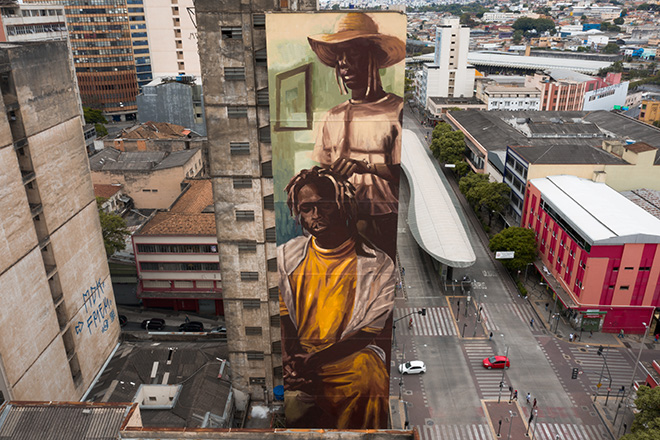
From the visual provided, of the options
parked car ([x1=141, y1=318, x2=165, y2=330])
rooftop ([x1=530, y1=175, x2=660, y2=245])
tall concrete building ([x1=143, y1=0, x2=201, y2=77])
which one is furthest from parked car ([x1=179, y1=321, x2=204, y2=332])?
tall concrete building ([x1=143, y1=0, x2=201, y2=77])

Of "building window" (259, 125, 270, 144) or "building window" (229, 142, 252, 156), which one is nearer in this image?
"building window" (259, 125, 270, 144)

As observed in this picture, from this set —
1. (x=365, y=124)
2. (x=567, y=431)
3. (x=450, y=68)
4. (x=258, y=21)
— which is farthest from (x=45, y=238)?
(x=450, y=68)

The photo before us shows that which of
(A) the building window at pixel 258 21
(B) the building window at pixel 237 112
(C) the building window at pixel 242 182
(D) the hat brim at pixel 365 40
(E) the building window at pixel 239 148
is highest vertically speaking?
(A) the building window at pixel 258 21

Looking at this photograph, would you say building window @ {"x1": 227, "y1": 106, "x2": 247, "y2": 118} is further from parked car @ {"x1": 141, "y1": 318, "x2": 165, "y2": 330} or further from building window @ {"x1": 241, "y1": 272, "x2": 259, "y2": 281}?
parked car @ {"x1": 141, "y1": 318, "x2": 165, "y2": 330}

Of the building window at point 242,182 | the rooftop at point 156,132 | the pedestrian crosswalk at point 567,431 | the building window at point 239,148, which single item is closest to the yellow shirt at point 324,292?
the building window at point 242,182

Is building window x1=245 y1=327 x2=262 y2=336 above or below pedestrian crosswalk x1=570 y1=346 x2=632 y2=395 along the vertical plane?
above

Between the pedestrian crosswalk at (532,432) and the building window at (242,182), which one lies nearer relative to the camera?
the building window at (242,182)

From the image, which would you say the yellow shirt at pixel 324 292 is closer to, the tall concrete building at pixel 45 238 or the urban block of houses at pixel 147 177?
the tall concrete building at pixel 45 238

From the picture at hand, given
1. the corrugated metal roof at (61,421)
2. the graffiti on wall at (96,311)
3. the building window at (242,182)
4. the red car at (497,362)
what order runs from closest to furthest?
the corrugated metal roof at (61,421) < the building window at (242,182) < the graffiti on wall at (96,311) < the red car at (497,362)
